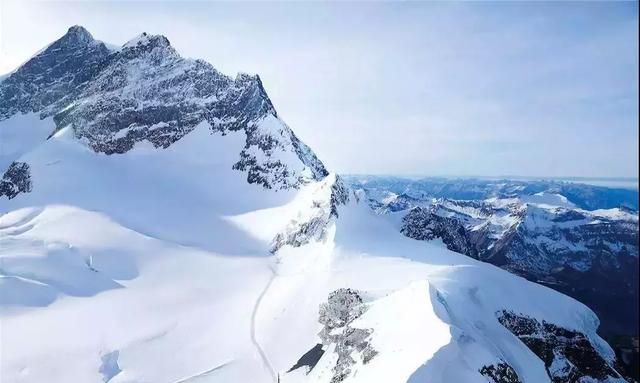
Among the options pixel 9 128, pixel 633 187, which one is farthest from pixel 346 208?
pixel 9 128

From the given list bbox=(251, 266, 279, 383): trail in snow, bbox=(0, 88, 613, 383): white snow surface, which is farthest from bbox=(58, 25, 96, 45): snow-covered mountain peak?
bbox=(251, 266, 279, 383): trail in snow

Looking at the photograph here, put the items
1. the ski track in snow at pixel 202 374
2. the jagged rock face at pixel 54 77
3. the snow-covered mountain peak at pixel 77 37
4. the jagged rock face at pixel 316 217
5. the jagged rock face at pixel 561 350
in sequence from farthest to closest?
1. the snow-covered mountain peak at pixel 77 37
2. the jagged rock face at pixel 54 77
3. the jagged rock face at pixel 316 217
4. the jagged rock face at pixel 561 350
5. the ski track in snow at pixel 202 374

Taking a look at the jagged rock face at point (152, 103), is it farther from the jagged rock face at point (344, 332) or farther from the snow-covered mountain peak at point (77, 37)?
the jagged rock face at point (344, 332)

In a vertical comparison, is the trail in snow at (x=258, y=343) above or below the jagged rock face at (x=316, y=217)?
below

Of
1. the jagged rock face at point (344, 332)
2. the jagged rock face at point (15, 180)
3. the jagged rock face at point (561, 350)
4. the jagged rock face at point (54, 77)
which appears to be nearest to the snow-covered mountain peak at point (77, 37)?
the jagged rock face at point (54, 77)

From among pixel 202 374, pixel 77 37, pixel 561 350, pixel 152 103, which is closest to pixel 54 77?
pixel 77 37

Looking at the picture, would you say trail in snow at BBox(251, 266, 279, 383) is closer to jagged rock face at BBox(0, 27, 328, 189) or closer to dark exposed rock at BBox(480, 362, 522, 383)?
dark exposed rock at BBox(480, 362, 522, 383)

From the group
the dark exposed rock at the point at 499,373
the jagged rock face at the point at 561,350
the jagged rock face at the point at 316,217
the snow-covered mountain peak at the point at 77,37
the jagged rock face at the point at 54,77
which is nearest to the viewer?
the dark exposed rock at the point at 499,373
